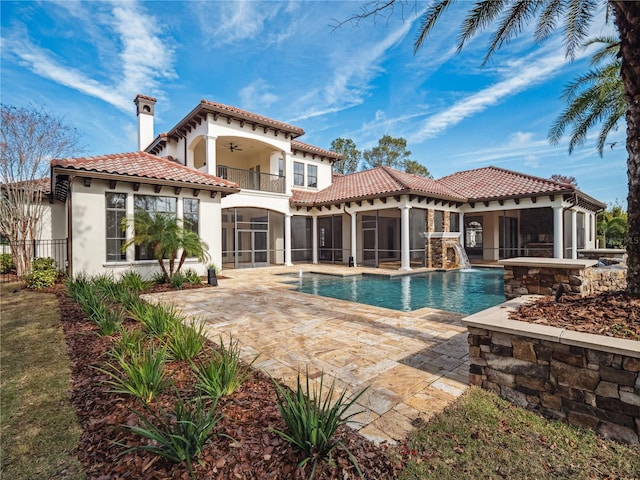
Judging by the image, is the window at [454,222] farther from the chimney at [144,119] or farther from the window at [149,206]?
the chimney at [144,119]

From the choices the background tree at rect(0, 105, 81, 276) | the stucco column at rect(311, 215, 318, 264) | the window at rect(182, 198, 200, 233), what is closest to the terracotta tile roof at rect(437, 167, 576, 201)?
the stucco column at rect(311, 215, 318, 264)

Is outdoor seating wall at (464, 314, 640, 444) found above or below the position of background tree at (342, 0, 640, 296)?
below

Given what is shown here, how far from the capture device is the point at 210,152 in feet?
53.1

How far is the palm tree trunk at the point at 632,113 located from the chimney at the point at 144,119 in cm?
2279

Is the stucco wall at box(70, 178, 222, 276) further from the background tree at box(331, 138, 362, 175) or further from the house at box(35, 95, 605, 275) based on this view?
the background tree at box(331, 138, 362, 175)

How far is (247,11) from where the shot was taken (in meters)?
9.24

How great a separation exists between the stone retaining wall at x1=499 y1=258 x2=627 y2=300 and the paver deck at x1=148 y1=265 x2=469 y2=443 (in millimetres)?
1455

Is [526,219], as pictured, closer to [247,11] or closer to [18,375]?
[247,11]

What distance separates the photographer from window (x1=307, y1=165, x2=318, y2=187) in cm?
2244

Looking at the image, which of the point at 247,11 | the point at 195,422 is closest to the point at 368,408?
the point at 195,422

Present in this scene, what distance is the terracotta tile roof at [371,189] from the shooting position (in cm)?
1688

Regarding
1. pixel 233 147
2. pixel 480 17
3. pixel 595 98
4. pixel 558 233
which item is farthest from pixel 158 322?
pixel 558 233

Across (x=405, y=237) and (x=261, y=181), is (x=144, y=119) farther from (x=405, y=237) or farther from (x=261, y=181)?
(x=405, y=237)

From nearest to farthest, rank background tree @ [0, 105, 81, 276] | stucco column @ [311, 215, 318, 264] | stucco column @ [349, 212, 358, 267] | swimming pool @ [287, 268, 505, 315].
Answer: swimming pool @ [287, 268, 505, 315]
background tree @ [0, 105, 81, 276]
stucco column @ [349, 212, 358, 267]
stucco column @ [311, 215, 318, 264]
